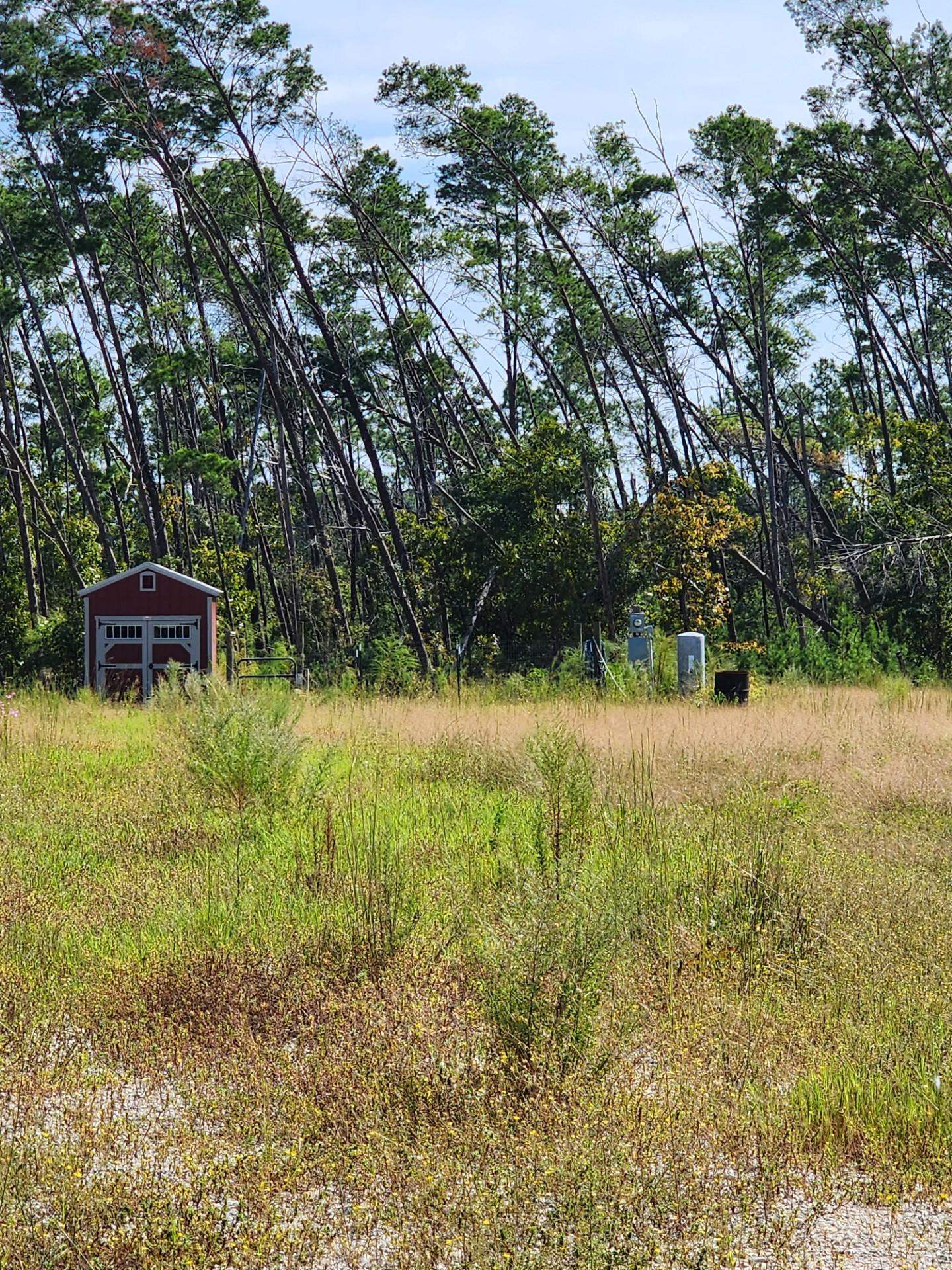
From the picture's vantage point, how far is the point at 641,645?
19.0 m

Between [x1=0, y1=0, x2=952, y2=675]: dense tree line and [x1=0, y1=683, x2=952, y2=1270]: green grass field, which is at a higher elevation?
[x1=0, y1=0, x2=952, y2=675]: dense tree line

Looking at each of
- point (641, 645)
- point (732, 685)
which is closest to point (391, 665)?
point (641, 645)

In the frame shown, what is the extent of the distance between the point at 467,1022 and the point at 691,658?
1384 centimetres

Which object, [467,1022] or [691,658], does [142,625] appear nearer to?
[691,658]

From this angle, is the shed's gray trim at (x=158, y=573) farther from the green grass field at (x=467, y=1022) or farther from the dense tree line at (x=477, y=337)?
the green grass field at (x=467, y=1022)

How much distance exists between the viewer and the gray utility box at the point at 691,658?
18.0 meters

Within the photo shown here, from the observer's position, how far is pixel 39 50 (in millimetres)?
25828

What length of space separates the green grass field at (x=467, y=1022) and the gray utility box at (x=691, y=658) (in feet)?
30.0

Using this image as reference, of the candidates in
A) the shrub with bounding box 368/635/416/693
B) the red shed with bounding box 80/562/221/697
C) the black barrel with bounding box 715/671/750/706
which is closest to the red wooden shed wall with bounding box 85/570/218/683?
the red shed with bounding box 80/562/221/697

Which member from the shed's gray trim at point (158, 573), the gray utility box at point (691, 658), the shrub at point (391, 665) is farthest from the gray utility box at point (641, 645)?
the shed's gray trim at point (158, 573)

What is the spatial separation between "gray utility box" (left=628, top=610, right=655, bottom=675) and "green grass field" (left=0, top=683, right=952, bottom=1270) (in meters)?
9.98

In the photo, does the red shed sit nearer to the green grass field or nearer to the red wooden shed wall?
the red wooden shed wall

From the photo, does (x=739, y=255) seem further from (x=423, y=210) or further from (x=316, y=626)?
(x=316, y=626)

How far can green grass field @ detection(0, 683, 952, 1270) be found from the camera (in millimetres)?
3287
